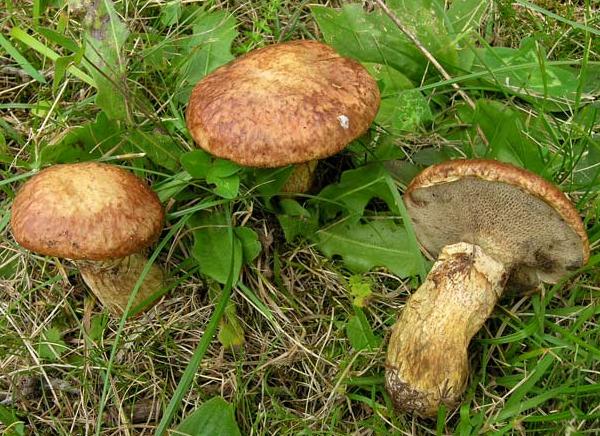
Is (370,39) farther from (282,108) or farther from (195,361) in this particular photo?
(195,361)

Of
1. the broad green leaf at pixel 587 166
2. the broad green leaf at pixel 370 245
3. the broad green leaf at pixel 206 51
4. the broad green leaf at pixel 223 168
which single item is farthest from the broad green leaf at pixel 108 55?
the broad green leaf at pixel 587 166

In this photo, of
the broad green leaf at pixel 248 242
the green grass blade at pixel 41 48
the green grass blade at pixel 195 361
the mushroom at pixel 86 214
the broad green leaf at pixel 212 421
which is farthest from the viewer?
the green grass blade at pixel 41 48

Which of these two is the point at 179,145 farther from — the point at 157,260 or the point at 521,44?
the point at 521,44

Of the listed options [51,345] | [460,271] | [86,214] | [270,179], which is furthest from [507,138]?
[51,345]

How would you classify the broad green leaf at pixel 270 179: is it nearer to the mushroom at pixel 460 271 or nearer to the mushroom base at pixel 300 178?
the mushroom base at pixel 300 178

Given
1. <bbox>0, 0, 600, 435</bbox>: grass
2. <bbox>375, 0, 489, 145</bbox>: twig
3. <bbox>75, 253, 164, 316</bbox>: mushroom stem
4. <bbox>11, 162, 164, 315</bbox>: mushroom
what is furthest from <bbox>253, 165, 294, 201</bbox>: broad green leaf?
<bbox>375, 0, 489, 145</bbox>: twig

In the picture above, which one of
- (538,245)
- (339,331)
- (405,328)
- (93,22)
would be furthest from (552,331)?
(93,22)
